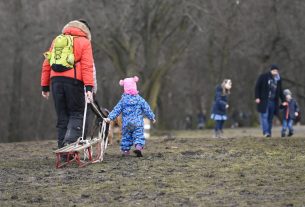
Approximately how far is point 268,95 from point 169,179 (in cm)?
942

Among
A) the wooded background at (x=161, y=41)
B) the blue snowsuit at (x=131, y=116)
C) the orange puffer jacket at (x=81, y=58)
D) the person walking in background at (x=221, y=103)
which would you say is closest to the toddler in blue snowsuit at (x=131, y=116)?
the blue snowsuit at (x=131, y=116)

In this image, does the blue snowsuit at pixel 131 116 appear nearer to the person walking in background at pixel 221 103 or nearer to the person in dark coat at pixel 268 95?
the person in dark coat at pixel 268 95

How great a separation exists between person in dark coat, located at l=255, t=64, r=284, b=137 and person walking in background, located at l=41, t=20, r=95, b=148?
7757 mm

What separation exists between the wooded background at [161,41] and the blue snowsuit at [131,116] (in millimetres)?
20336

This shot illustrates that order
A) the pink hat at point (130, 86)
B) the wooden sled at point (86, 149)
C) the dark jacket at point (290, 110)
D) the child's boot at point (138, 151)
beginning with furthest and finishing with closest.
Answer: the dark jacket at point (290, 110) → the pink hat at point (130, 86) → the child's boot at point (138, 151) → the wooden sled at point (86, 149)

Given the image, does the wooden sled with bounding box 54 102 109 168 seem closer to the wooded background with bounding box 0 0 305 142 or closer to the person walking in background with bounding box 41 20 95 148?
the person walking in background with bounding box 41 20 95 148

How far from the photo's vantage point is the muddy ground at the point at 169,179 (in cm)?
755

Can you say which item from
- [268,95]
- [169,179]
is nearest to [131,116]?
[169,179]

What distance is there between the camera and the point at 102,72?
42.0 meters

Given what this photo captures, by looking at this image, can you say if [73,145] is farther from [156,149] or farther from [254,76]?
[254,76]

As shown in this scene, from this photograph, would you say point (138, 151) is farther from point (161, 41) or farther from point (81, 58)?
point (161, 41)

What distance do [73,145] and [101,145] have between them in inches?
36.6

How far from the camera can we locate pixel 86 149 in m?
11.0

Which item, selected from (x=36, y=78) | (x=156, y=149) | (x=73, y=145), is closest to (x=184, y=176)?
(x=73, y=145)
